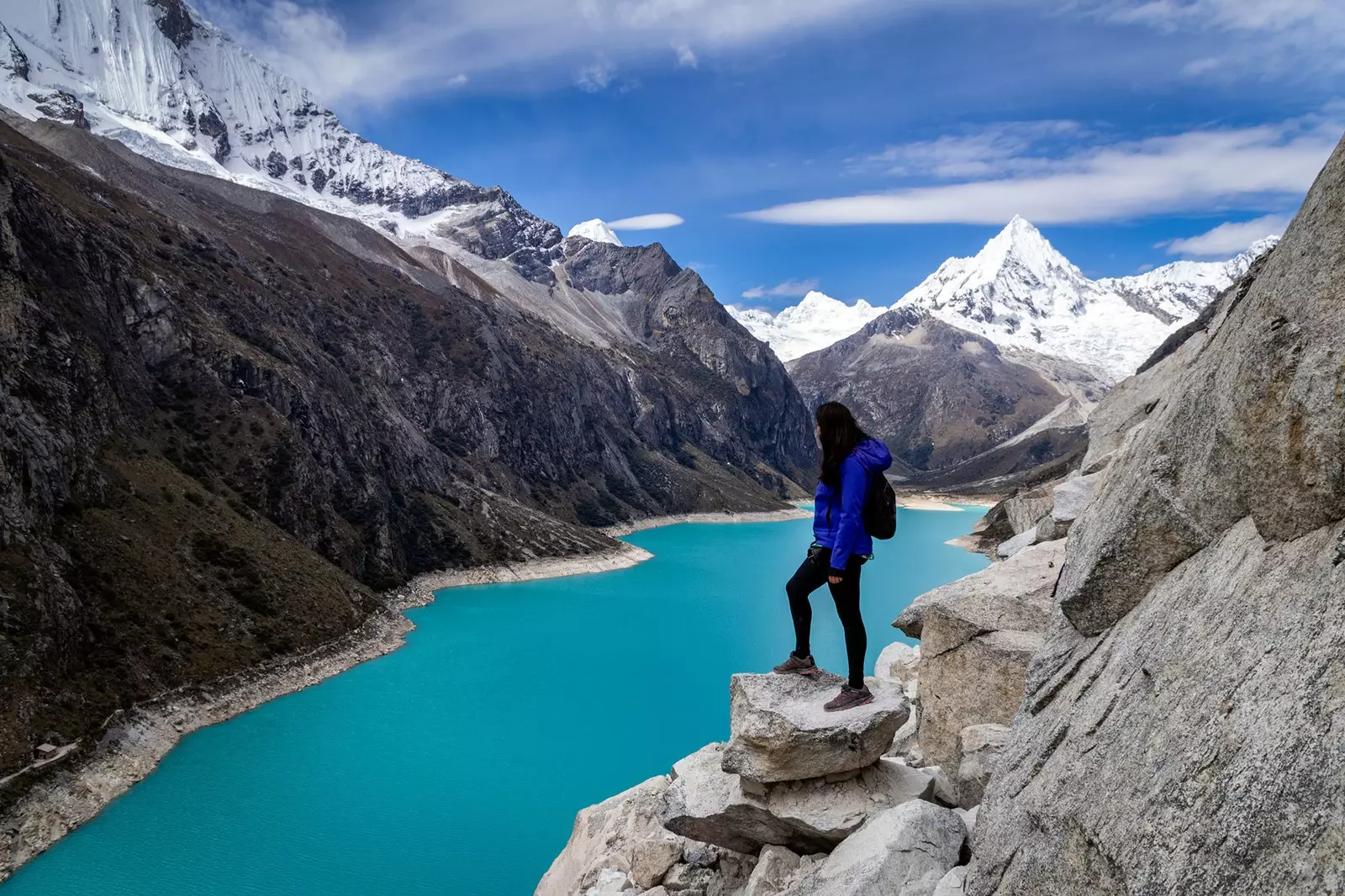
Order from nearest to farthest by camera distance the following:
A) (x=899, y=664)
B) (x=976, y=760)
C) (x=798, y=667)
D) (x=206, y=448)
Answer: (x=976, y=760)
(x=798, y=667)
(x=899, y=664)
(x=206, y=448)

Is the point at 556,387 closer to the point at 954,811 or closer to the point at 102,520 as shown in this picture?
the point at 102,520

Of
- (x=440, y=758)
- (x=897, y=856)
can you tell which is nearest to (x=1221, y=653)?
(x=897, y=856)

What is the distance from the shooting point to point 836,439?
33.2 feet

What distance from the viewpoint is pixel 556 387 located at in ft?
516

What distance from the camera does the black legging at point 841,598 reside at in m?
10.2

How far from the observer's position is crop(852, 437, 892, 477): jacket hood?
993 cm

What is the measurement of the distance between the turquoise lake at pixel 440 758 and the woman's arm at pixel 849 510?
2112cm

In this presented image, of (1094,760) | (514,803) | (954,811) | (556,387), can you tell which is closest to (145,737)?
(514,803)

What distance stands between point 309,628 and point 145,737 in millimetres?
15609

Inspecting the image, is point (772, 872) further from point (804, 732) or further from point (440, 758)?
point (440, 758)

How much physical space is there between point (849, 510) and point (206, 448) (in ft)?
222

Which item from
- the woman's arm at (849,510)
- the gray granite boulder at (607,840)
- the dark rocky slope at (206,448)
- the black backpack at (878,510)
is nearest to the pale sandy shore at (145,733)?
the dark rocky slope at (206,448)

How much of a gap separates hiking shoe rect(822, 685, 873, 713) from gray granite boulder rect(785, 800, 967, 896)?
1.53 m

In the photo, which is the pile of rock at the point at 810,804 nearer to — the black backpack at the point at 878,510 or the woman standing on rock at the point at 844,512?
the woman standing on rock at the point at 844,512
